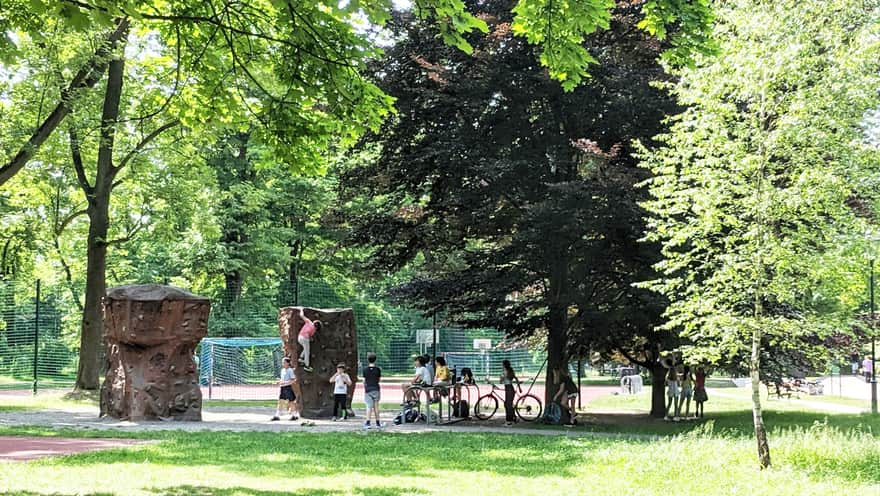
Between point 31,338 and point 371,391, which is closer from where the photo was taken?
point 371,391

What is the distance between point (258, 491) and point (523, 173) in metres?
11.9

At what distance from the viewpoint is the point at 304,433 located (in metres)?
16.7

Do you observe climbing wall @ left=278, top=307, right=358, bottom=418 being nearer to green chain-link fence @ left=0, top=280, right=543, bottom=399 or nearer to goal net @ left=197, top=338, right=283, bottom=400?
green chain-link fence @ left=0, top=280, right=543, bottom=399

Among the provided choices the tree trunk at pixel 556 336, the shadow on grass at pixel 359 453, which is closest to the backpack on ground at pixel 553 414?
the tree trunk at pixel 556 336

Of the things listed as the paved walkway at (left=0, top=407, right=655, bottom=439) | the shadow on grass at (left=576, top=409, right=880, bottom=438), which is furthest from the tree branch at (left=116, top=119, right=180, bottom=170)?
the shadow on grass at (left=576, top=409, right=880, bottom=438)

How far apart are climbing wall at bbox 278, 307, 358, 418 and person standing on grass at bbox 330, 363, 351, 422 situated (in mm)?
314

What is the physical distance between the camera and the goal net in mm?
35500

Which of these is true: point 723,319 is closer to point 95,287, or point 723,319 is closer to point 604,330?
point 604,330

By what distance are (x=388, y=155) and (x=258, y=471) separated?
11.7 metres

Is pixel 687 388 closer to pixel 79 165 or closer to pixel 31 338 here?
pixel 79 165

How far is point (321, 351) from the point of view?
70.0ft

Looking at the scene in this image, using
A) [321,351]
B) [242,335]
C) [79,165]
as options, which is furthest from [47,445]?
[242,335]

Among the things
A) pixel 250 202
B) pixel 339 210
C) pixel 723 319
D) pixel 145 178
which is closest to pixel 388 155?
pixel 339 210

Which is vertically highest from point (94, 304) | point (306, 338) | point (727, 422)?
point (94, 304)
